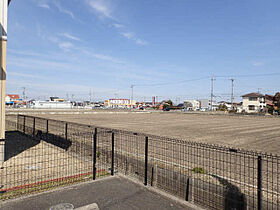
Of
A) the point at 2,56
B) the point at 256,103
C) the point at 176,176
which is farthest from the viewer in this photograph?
the point at 256,103

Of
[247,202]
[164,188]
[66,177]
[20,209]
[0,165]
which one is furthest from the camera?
[0,165]

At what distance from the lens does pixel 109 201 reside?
3555mm

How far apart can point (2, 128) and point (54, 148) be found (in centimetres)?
212

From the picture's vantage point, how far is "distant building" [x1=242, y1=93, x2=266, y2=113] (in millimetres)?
66194

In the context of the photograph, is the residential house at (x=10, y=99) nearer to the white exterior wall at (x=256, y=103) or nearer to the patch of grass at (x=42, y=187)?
the patch of grass at (x=42, y=187)

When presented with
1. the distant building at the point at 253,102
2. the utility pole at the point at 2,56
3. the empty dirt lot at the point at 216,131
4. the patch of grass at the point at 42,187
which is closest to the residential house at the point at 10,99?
the empty dirt lot at the point at 216,131

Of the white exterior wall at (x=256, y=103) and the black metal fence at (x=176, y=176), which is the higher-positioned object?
the white exterior wall at (x=256, y=103)

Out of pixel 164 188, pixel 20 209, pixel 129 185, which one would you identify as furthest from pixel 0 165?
pixel 164 188

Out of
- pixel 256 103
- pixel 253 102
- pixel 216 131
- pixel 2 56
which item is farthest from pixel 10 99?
pixel 256 103

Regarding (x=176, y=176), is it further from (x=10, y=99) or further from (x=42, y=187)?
(x=10, y=99)

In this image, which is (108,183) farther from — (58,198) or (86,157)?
Result: (86,157)

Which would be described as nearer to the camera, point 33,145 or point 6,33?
point 6,33

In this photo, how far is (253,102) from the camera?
67500 millimetres

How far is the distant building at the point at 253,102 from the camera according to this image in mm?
66194
